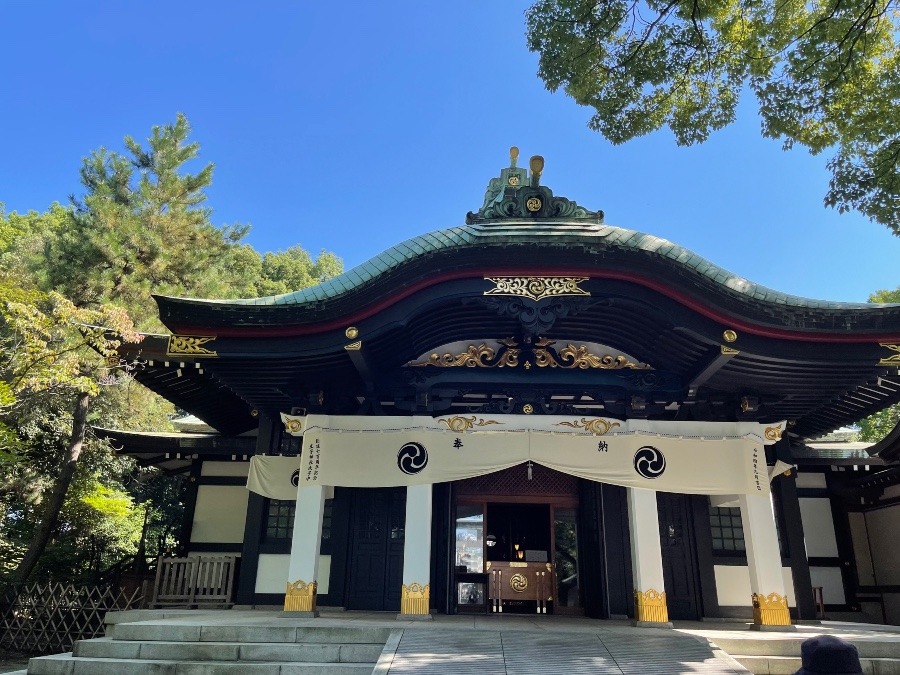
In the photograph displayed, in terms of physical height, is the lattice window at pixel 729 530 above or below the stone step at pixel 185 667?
above

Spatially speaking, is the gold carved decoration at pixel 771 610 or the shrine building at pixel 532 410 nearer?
the shrine building at pixel 532 410

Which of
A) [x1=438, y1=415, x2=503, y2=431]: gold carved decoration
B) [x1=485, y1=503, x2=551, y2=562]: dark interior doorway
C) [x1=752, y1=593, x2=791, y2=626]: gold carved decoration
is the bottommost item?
[x1=752, y1=593, x2=791, y2=626]: gold carved decoration

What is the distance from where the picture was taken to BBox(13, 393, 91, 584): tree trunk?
36.5 ft

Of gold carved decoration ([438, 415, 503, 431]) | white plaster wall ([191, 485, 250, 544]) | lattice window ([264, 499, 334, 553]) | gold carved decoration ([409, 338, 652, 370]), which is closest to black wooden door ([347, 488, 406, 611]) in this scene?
lattice window ([264, 499, 334, 553])

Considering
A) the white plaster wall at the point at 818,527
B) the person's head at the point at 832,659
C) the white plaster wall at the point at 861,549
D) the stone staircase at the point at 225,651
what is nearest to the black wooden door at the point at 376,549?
the stone staircase at the point at 225,651

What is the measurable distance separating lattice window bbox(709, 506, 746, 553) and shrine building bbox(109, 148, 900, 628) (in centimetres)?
3

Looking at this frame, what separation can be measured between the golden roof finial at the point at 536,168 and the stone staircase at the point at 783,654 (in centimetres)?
617

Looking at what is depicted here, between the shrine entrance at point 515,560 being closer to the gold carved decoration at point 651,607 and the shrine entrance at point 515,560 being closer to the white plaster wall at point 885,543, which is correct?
the gold carved decoration at point 651,607

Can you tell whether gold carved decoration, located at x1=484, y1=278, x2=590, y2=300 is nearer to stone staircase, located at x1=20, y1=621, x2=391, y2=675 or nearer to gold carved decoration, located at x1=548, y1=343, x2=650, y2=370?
gold carved decoration, located at x1=548, y1=343, x2=650, y2=370

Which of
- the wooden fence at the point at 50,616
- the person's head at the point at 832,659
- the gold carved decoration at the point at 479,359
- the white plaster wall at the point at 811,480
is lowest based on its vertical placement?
the wooden fence at the point at 50,616

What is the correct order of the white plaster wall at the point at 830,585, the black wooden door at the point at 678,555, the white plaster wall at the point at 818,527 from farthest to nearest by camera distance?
the white plaster wall at the point at 818,527 → the white plaster wall at the point at 830,585 → the black wooden door at the point at 678,555

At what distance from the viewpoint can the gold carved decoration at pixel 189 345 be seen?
748 centimetres

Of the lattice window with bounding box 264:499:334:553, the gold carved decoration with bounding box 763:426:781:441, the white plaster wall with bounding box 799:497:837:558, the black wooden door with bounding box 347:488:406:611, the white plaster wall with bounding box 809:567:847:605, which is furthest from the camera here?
the white plaster wall with bounding box 799:497:837:558

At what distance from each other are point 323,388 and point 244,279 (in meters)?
12.9
